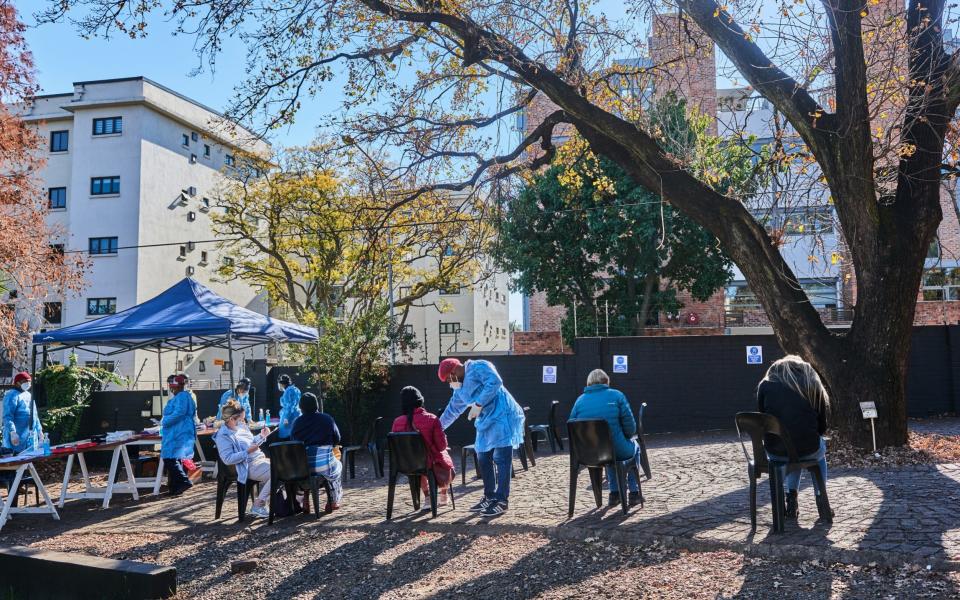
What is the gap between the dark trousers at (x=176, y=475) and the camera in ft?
38.4

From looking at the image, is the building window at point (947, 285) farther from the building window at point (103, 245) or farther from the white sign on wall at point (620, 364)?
the building window at point (103, 245)

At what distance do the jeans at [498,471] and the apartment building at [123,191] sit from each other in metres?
28.8

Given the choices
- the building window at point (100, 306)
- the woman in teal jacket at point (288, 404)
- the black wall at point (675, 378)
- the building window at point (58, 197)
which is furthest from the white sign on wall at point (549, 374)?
the building window at point (58, 197)

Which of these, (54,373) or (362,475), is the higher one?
(54,373)

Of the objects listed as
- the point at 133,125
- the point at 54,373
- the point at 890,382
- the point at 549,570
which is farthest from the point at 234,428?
the point at 133,125

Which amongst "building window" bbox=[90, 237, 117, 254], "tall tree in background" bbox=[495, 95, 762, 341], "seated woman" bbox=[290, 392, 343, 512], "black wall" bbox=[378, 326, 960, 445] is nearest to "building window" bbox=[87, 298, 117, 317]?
"building window" bbox=[90, 237, 117, 254]

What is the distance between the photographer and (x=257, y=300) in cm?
4491

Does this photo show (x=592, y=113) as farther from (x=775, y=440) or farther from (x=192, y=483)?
(x=192, y=483)

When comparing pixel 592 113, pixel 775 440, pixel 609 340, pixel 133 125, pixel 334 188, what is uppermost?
pixel 133 125

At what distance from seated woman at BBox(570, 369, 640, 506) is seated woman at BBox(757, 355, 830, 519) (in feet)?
4.97

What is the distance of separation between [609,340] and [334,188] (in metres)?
16.9

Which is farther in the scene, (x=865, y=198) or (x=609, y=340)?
(x=609, y=340)

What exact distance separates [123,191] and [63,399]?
76.6 ft

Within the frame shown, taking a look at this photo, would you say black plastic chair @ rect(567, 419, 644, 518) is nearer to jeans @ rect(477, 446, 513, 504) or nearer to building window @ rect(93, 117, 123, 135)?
jeans @ rect(477, 446, 513, 504)
